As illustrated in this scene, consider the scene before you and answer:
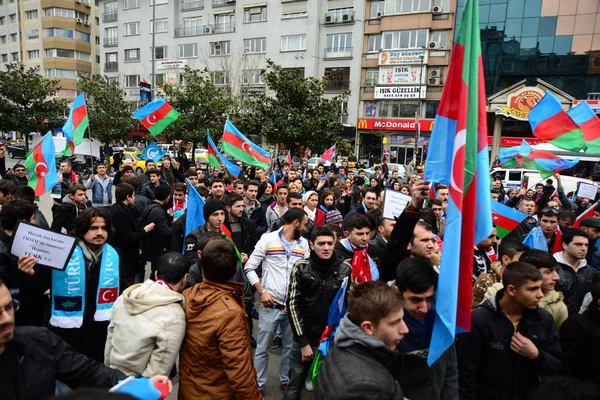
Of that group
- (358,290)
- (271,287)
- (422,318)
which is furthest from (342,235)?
(358,290)

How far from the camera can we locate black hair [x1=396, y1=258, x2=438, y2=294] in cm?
236

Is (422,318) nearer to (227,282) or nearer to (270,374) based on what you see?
(227,282)

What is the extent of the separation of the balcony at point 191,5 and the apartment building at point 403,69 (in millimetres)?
17006

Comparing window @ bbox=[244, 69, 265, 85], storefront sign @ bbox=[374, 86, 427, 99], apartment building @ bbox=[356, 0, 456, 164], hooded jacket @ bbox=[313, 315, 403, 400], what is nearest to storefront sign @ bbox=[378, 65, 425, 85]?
apartment building @ bbox=[356, 0, 456, 164]

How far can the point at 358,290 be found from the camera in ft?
6.92

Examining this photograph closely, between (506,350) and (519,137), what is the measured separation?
116 feet

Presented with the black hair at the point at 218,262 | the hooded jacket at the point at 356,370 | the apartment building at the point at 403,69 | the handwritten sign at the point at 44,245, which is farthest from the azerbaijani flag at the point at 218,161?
the apartment building at the point at 403,69

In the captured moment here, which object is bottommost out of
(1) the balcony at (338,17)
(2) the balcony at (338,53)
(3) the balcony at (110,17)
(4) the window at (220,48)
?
(2) the balcony at (338,53)

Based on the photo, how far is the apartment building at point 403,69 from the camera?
1267 inches

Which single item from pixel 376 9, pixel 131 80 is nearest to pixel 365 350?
pixel 376 9

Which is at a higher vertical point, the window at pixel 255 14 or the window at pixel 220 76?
the window at pixel 255 14

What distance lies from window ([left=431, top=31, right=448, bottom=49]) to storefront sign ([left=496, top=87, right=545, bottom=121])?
675 cm

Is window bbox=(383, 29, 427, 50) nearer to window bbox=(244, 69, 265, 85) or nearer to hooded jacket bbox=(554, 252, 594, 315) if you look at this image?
window bbox=(244, 69, 265, 85)

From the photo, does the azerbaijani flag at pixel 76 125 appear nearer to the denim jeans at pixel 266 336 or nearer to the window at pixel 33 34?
the denim jeans at pixel 266 336
